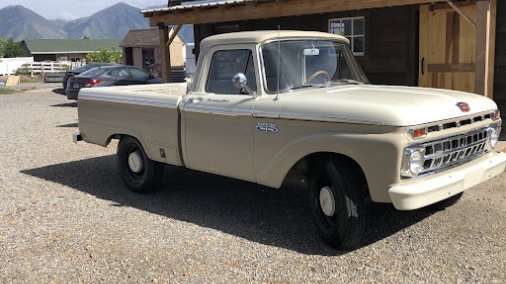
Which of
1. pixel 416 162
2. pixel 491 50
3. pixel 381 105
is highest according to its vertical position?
pixel 491 50

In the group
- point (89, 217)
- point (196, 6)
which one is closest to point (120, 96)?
point (89, 217)

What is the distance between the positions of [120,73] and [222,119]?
518 inches

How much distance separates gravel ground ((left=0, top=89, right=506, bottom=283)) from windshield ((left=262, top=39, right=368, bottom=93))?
1328 mm

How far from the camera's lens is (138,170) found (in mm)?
6660

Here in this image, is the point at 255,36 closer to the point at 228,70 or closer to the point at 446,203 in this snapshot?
the point at 228,70

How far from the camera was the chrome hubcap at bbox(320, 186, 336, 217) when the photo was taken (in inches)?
181

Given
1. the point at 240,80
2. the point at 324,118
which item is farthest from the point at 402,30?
the point at 324,118

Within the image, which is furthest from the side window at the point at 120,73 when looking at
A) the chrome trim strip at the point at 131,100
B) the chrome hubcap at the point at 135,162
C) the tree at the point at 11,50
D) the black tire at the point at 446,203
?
the tree at the point at 11,50

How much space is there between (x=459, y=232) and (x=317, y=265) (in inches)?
58.0

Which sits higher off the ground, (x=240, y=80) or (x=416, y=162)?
(x=240, y=80)

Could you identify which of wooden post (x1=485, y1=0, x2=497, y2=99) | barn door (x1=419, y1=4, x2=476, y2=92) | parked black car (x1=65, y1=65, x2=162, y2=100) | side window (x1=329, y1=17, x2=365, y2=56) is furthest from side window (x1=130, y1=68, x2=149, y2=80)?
wooden post (x1=485, y1=0, x2=497, y2=99)

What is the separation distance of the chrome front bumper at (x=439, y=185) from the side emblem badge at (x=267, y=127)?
3.90 feet

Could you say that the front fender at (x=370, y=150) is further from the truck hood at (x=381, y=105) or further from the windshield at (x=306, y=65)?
the windshield at (x=306, y=65)

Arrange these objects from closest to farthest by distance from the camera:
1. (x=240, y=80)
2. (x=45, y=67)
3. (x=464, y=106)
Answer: (x=464, y=106)
(x=240, y=80)
(x=45, y=67)
